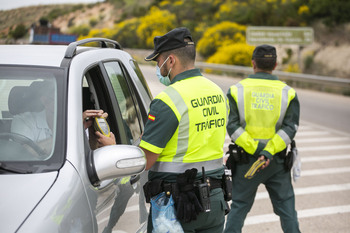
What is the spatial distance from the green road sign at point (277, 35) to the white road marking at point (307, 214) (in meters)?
15.6

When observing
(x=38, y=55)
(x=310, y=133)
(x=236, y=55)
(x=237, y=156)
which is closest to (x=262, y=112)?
(x=237, y=156)

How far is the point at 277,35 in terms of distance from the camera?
861 inches

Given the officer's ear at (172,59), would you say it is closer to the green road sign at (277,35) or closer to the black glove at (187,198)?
the black glove at (187,198)

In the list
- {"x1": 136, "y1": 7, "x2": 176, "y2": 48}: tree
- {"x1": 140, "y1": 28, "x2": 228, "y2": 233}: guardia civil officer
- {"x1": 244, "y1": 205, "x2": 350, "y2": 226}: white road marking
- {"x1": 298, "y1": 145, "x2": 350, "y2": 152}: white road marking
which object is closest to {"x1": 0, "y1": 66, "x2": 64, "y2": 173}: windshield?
{"x1": 140, "y1": 28, "x2": 228, "y2": 233}: guardia civil officer

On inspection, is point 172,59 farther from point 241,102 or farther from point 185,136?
point 241,102

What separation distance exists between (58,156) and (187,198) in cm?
80

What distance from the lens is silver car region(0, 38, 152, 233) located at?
2.06 m

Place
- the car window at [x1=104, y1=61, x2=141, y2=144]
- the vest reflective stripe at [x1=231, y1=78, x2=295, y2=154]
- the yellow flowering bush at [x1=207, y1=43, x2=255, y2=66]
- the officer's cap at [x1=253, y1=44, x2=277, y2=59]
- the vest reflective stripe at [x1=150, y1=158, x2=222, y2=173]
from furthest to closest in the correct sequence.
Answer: the yellow flowering bush at [x1=207, y1=43, x2=255, y2=66] → the officer's cap at [x1=253, y1=44, x2=277, y2=59] → the vest reflective stripe at [x1=231, y1=78, x2=295, y2=154] → the car window at [x1=104, y1=61, x2=141, y2=144] → the vest reflective stripe at [x1=150, y1=158, x2=222, y2=173]

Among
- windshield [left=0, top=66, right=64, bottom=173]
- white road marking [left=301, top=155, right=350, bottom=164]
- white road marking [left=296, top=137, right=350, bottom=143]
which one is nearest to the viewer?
windshield [left=0, top=66, right=64, bottom=173]

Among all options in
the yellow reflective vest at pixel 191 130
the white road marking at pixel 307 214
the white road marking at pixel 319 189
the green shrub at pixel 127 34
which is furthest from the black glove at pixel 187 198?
the green shrub at pixel 127 34

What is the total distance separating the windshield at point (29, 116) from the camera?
2393 mm

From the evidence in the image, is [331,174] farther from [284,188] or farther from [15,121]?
[15,121]

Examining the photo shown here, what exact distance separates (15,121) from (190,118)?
969mm

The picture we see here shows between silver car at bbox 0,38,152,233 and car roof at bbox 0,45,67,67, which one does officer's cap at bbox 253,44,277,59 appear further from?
car roof at bbox 0,45,67,67
